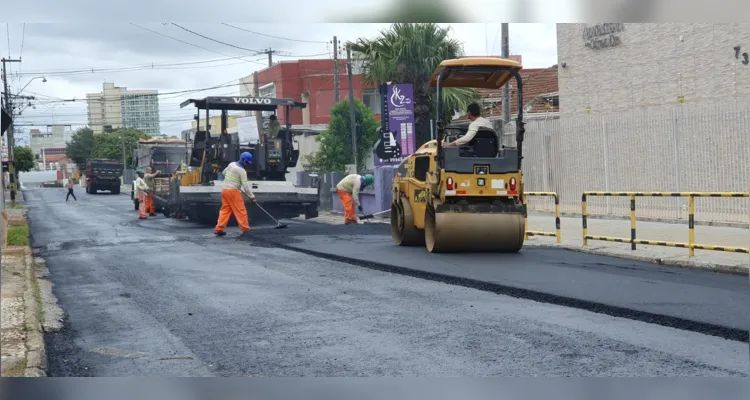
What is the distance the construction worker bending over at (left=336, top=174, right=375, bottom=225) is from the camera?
17.2 metres

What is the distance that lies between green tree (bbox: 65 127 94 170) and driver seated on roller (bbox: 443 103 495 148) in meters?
4.26

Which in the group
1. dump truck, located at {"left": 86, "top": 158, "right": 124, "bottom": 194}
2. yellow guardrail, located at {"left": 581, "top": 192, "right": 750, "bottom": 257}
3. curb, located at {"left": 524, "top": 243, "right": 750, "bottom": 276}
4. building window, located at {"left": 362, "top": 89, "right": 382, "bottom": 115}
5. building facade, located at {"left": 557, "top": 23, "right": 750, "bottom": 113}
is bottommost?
curb, located at {"left": 524, "top": 243, "right": 750, "bottom": 276}

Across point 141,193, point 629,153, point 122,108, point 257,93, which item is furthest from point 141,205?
point 629,153

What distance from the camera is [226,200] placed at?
14.0 metres

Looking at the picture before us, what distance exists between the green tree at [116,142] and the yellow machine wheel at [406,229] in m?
3.79

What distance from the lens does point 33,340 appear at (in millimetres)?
7281

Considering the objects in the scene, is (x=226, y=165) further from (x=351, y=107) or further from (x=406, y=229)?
(x=406, y=229)

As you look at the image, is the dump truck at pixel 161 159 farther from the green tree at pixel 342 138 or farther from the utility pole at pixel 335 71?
the utility pole at pixel 335 71

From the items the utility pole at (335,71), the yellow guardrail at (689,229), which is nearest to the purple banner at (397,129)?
the utility pole at (335,71)

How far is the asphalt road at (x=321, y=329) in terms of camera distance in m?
6.68

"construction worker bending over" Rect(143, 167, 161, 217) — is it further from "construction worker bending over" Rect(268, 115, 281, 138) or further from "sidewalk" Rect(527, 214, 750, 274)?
"sidewalk" Rect(527, 214, 750, 274)

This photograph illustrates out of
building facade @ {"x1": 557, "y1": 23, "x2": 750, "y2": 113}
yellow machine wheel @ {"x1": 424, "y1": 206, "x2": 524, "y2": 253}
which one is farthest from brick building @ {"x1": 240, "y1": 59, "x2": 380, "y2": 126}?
building facade @ {"x1": 557, "y1": 23, "x2": 750, "y2": 113}

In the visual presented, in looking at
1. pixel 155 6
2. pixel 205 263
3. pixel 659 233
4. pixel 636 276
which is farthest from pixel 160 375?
pixel 659 233

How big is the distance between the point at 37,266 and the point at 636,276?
687 cm
